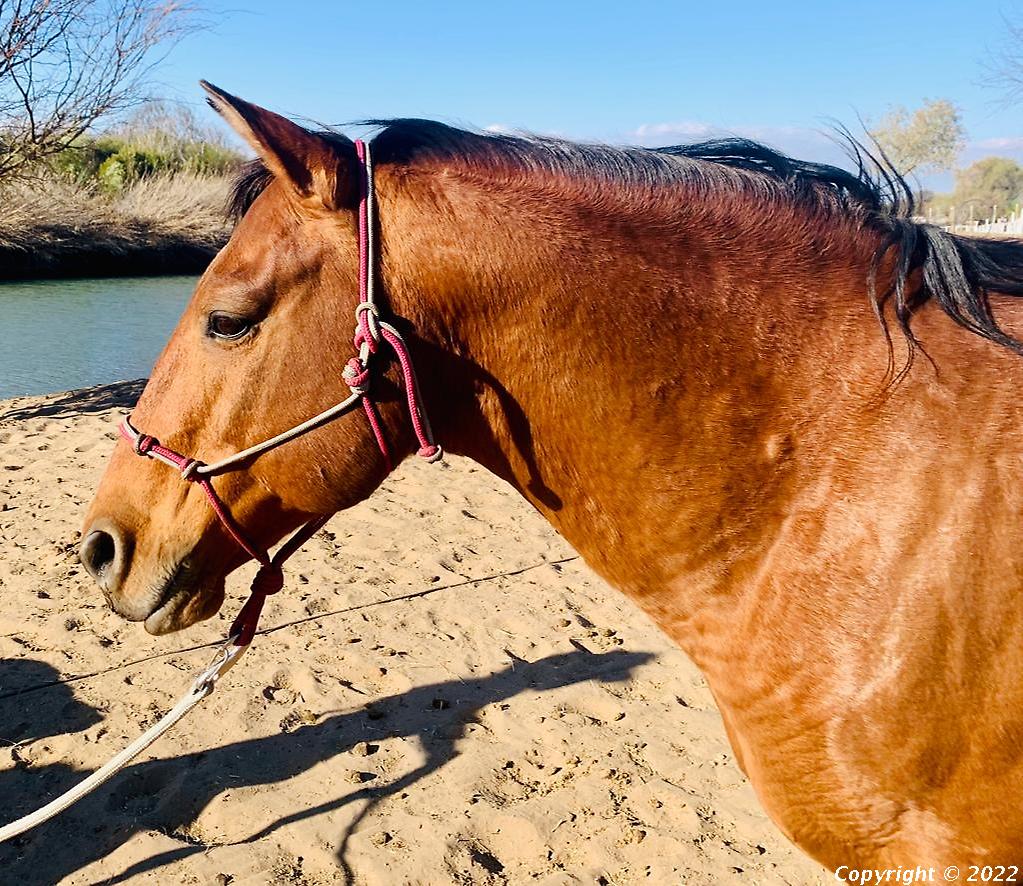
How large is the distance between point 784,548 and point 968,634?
13.7 inches

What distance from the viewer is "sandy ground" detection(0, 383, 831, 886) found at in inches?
114

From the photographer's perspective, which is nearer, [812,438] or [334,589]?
[812,438]

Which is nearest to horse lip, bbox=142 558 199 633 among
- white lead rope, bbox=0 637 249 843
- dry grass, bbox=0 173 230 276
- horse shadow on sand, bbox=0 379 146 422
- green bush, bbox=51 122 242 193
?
white lead rope, bbox=0 637 249 843

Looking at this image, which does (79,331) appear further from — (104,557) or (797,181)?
(797,181)

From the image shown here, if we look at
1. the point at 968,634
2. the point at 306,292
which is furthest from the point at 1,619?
the point at 968,634

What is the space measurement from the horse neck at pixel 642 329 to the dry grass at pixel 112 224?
1727cm

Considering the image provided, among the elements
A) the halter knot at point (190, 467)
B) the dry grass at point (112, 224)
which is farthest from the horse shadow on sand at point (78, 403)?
the dry grass at point (112, 224)

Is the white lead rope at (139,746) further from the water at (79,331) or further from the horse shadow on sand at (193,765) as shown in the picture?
the water at (79,331)

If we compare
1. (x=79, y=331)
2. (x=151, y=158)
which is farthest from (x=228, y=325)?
(x=151, y=158)

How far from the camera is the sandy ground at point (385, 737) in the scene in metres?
2.88

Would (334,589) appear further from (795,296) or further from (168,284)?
Result: (168,284)

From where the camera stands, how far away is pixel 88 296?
57.4 feet

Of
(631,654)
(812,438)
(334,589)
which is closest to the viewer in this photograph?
(812,438)

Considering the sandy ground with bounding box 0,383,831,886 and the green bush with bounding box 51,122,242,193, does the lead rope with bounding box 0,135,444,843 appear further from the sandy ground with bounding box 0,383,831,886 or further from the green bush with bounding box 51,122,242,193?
the green bush with bounding box 51,122,242,193
